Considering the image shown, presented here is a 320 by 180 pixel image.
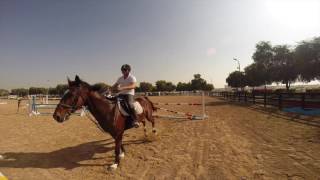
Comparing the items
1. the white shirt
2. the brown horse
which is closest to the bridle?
the brown horse

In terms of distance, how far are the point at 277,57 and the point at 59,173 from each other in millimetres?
44751

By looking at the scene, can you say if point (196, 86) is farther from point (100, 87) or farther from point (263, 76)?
point (100, 87)

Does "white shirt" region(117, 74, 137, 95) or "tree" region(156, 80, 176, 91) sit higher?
"tree" region(156, 80, 176, 91)

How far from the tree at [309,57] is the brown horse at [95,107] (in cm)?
3320

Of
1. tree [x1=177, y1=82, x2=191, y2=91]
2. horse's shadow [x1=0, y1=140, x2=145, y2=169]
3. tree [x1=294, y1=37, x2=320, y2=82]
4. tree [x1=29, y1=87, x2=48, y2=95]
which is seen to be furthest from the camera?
tree [x1=177, y1=82, x2=191, y2=91]

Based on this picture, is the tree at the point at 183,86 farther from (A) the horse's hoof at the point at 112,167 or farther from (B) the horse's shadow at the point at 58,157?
(A) the horse's hoof at the point at 112,167

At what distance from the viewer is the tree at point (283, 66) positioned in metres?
41.3

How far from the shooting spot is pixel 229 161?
256 inches

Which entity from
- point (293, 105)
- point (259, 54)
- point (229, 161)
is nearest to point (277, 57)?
point (259, 54)

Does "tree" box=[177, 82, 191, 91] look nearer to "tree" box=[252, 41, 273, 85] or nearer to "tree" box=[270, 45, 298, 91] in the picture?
"tree" box=[252, 41, 273, 85]

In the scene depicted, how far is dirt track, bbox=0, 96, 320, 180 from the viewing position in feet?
19.1

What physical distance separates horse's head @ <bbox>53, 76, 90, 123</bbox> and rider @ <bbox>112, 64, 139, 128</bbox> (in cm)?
99

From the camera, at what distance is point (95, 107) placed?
6648mm

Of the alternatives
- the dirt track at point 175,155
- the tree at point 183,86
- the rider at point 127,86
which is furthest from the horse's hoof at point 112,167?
the tree at point 183,86
